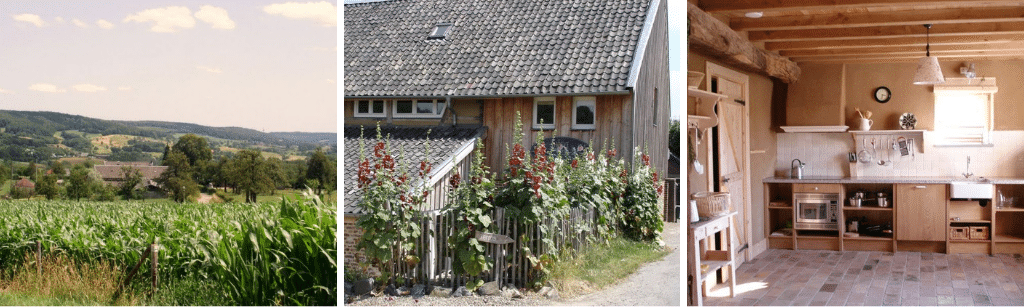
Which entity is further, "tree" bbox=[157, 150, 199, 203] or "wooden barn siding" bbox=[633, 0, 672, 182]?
"tree" bbox=[157, 150, 199, 203]

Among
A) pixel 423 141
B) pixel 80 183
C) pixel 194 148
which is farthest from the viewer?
pixel 80 183

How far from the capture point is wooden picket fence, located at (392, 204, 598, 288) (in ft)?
12.7

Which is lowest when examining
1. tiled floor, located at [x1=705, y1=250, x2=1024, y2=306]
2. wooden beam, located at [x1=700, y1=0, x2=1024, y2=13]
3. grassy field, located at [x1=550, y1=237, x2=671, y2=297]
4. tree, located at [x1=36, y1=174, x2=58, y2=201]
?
tiled floor, located at [x1=705, y1=250, x2=1024, y2=306]

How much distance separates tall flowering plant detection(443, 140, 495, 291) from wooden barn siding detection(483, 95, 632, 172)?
2.5 inches

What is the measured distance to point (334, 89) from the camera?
4309 millimetres

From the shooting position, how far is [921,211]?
30.0 ft

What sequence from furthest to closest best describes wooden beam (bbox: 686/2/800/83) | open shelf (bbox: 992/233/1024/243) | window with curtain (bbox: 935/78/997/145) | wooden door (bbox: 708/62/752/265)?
window with curtain (bbox: 935/78/997/145), open shelf (bbox: 992/233/1024/243), wooden door (bbox: 708/62/752/265), wooden beam (bbox: 686/2/800/83)

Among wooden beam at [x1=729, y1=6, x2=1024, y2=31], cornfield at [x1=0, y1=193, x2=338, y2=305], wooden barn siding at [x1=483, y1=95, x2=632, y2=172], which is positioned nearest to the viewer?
wooden barn siding at [x1=483, y1=95, x2=632, y2=172]

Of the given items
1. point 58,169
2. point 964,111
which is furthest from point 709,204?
point 964,111

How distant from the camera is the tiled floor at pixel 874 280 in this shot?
655 centimetres

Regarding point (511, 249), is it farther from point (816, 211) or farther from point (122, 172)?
point (816, 211)

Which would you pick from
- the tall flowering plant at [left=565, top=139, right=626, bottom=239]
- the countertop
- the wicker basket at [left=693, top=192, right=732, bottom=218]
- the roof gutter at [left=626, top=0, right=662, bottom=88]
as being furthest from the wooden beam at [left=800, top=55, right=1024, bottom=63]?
the tall flowering plant at [left=565, top=139, right=626, bottom=239]

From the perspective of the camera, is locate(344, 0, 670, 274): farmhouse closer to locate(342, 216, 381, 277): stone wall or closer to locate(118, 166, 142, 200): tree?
locate(342, 216, 381, 277): stone wall

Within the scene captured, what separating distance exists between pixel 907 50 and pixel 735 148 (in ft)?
7.40
